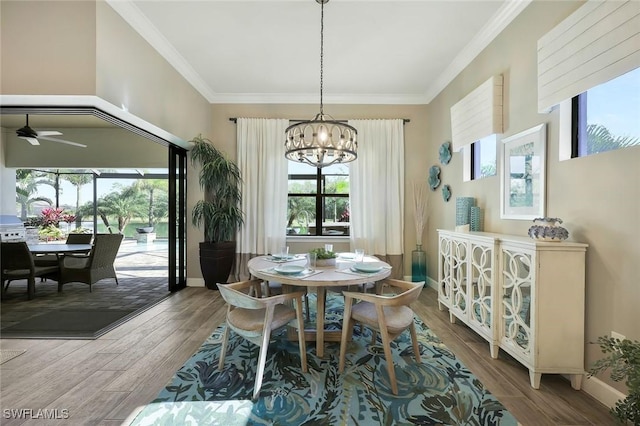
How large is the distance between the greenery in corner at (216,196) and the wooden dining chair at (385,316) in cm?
264

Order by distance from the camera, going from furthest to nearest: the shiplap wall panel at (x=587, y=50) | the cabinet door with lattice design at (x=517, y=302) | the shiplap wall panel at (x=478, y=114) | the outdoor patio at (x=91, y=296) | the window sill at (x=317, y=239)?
the window sill at (x=317, y=239)
the outdoor patio at (x=91, y=296)
the shiplap wall panel at (x=478, y=114)
the cabinet door with lattice design at (x=517, y=302)
the shiplap wall panel at (x=587, y=50)

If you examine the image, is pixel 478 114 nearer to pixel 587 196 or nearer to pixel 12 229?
pixel 587 196

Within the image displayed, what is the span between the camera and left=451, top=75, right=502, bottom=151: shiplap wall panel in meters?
Answer: 2.73

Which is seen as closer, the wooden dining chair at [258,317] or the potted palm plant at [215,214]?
the wooden dining chair at [258,317]

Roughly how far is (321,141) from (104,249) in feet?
12.9

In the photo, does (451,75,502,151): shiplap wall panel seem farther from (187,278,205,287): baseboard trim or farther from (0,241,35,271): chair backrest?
(0,241,35,271): chair backrest

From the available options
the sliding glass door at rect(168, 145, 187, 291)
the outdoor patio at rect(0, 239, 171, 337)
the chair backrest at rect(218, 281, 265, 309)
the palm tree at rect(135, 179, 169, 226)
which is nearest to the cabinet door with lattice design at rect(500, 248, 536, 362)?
the chair backrest at rect(218, 281, 265, 309)

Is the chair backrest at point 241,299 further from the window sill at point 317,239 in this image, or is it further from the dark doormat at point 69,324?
the window sill at point 317,239

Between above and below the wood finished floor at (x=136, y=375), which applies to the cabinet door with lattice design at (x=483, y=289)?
above

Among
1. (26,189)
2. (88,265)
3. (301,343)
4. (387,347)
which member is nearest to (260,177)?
(88,265)

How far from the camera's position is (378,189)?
4508 millimetres

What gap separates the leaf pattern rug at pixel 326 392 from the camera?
63.8 inches

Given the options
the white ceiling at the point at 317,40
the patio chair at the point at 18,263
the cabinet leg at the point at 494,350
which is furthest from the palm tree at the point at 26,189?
the cabinet leg at the point at 494,350

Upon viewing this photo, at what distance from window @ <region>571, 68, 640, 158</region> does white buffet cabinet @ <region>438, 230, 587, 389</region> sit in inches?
27.5
